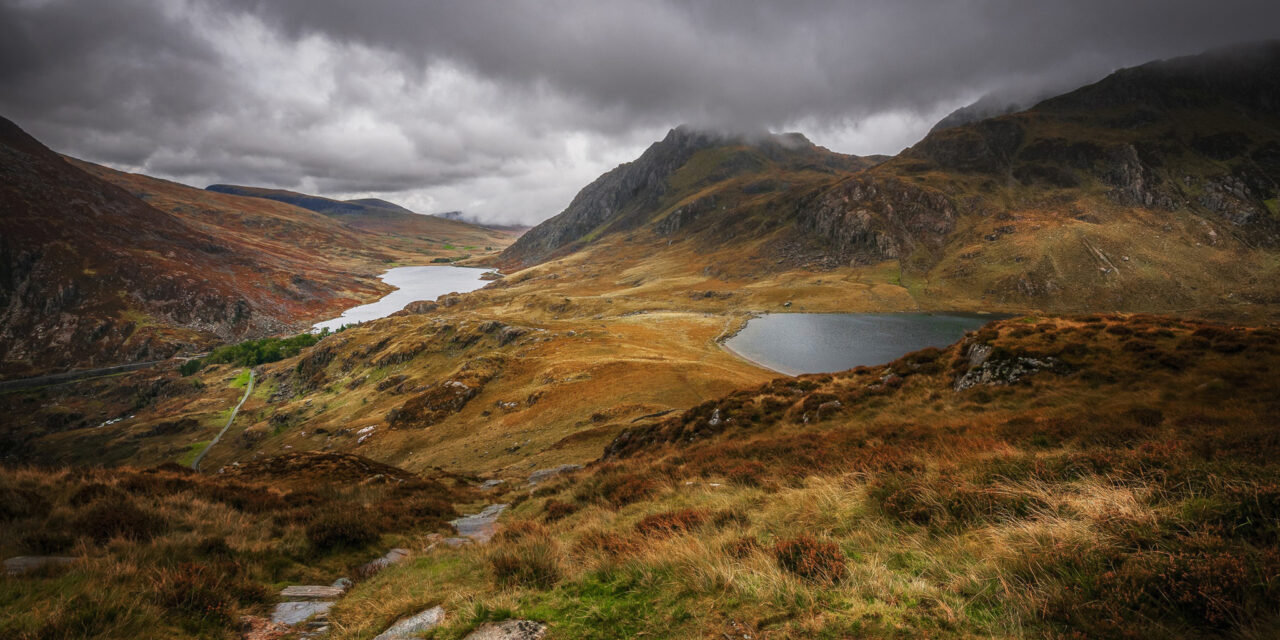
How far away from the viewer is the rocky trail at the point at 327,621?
5055 millimetres

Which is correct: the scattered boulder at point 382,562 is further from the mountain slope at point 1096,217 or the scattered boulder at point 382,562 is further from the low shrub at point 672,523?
the mountain slope at point 1096,217

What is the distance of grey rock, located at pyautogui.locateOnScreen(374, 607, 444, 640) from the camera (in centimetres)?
550

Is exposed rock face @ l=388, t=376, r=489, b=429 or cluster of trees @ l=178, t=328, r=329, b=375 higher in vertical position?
exposed rock face @ l=388, t=376, r=489, b=429

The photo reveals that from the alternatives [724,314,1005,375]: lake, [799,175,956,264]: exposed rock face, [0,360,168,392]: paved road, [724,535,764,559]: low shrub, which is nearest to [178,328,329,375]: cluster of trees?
[0,360,168,392]: paved road

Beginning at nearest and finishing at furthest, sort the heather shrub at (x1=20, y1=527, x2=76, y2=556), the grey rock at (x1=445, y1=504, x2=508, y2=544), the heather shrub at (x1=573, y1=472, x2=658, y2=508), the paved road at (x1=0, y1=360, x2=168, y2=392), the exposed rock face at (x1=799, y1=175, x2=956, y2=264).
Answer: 1. the heather shrub at (x1=20, y1=527, x2=76, y2=556)
2. the heather shrub at (x1=573, y1=472, x2=658, y2=508)
3. the grey rock at (x1=445, y1=504, x2=508, y2=544)
4. the paved road at (x1=0, y1=360, x2=168, y2=392)
5. the exposed rock face at (x1=799, y1=175, x2=956, y2=264)

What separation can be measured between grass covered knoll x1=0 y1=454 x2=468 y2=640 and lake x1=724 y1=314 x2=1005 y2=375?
197ft

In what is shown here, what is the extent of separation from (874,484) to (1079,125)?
288m

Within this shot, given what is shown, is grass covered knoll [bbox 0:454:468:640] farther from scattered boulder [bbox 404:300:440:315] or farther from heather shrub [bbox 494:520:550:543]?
scattered boulder [bbox 404:300:440:315]

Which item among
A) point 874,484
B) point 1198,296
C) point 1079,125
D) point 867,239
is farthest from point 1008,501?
point 1079,125

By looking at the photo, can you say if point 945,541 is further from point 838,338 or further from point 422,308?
point 422,308

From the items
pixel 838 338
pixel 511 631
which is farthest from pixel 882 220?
pixel 511 631

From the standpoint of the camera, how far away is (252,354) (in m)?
123

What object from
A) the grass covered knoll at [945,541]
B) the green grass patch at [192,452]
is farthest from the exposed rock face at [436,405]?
the green grass patch at [192,452]

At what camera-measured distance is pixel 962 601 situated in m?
4.36
